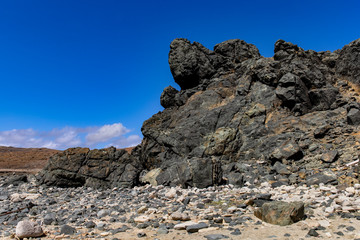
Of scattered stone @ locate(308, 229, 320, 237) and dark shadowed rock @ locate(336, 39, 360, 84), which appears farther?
dark shadowed rock @ locate(336, 39, 360, 84)

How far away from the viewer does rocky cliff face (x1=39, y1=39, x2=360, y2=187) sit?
61.5 feet

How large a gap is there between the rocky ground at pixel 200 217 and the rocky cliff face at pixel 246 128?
375cm

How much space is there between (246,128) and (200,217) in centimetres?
1619

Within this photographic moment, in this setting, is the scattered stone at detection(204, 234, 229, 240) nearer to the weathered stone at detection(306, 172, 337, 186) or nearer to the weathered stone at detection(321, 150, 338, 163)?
the weathered stone at detection(306, 172, 337, 186)

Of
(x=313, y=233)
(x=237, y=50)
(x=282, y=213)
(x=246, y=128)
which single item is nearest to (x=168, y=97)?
(x=237, y=50)

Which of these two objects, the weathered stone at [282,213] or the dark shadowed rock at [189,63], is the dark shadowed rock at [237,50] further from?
the weathered stone at [282,213]

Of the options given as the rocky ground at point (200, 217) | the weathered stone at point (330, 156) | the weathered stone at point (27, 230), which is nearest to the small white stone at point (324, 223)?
the rocky ground at point (200, 217)

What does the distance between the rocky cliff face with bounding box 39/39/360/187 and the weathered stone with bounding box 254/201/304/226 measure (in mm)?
7107

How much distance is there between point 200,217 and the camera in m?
10.5

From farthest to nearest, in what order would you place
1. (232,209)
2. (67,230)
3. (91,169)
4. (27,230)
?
(91,169)
(232,209)
(67,230)
(27,230)

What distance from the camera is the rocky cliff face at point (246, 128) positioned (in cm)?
1875

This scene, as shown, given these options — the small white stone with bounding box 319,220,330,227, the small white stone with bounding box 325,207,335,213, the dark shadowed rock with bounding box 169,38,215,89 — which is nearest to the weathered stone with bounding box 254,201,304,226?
the small white stone with bounding box 319,220,330,227

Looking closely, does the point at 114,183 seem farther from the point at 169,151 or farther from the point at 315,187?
the point at 315,187

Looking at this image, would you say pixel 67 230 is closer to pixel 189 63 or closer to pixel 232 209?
pixel 232 209
